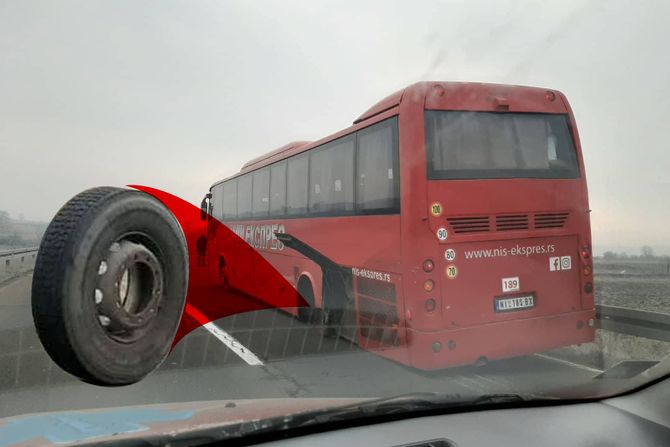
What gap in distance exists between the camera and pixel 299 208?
8.88m

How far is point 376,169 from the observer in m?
6.86

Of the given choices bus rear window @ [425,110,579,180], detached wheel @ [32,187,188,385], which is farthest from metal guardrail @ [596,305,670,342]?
detached wheel @ [32,187,188,385]

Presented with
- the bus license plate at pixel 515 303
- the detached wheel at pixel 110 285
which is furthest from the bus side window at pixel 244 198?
the detached wheel at pixel 110 285

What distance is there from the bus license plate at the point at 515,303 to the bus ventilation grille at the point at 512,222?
78 centimetres

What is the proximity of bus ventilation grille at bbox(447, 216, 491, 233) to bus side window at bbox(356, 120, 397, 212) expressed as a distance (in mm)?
691

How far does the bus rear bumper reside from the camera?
579 cm

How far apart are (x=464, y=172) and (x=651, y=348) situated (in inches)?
109

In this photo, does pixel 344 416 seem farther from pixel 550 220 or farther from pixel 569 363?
pixel 569 363

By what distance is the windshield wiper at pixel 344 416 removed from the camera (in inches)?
81.9

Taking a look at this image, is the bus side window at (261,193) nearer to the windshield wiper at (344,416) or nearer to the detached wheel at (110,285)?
the windshield wiper at (344,416)

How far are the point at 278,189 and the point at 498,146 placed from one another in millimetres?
4288

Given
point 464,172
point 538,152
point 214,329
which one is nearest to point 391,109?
point 464,172

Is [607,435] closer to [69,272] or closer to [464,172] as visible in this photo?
[69,272]

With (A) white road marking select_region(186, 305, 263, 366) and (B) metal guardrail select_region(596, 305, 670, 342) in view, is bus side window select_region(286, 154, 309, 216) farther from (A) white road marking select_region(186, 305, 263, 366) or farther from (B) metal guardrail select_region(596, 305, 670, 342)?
(B) metal guardrail select_region(596, 305, 670, 342)
